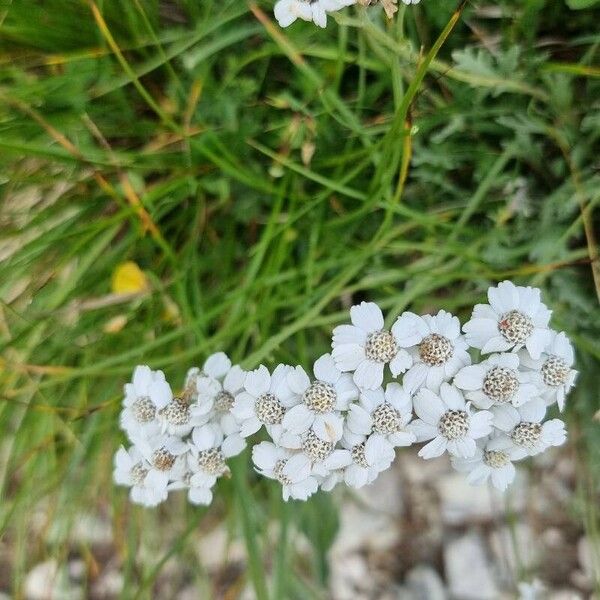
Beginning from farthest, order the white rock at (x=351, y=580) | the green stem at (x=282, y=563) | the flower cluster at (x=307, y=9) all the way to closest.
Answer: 1. the white rock at (x=351, y=580)
2. the green stem at (x=282, y=563)
3. the flower cluster at (x=307, y=9)

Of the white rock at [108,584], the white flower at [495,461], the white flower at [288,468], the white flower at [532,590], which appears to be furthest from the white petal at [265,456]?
the white rock at [108,584]

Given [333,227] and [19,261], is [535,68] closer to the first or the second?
[333,227]

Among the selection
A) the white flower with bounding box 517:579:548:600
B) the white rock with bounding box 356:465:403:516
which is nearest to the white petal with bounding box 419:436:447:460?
the white flower with bounding box 517:579:548:600

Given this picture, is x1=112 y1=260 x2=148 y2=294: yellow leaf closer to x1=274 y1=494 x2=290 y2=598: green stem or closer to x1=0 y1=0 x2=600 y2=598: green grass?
x1=0 y1=0 x2=600 y2=598: green grass

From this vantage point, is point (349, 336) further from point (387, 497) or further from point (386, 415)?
point (387, 497)

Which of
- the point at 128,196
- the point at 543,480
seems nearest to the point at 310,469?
the point at 128,196

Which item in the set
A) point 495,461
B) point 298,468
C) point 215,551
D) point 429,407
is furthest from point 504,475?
point 215,551

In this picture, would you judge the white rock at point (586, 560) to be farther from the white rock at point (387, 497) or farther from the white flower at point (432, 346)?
the white flower at point (432, 346)
